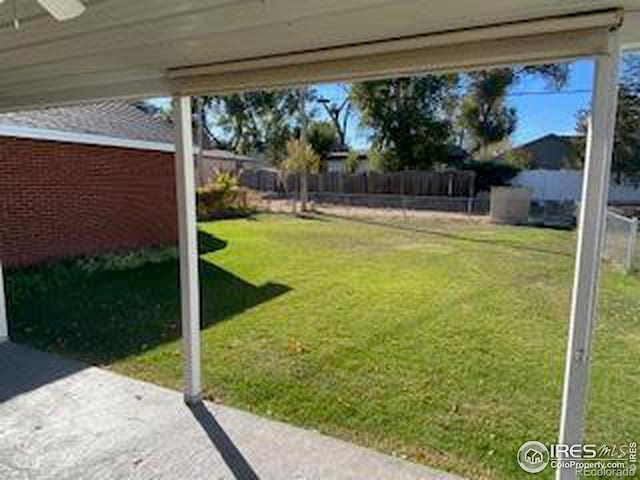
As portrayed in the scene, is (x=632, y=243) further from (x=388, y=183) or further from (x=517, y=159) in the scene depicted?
(x=517, y=159)

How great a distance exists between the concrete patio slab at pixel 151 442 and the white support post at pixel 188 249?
232 millimetres

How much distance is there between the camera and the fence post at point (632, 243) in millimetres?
8711

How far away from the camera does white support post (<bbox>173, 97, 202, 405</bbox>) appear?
3.79 m

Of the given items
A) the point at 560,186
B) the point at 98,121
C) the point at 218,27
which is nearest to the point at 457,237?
the point at 98,121

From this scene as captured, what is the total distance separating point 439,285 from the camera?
7.92 meters

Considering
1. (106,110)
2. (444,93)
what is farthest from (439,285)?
(444,93)

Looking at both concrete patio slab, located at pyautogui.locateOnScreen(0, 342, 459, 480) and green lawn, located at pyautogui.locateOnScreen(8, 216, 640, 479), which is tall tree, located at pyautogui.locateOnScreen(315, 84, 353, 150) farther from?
concrete patio slab, located at pyautogui.locateOnScreen(0, 342, 459, 480)

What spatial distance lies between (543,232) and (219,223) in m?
10.3

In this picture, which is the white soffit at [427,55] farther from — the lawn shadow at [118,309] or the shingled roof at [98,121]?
the shingled roof at [98,121]

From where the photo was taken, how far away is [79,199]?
30.9 ft

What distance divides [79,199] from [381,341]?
6788mm

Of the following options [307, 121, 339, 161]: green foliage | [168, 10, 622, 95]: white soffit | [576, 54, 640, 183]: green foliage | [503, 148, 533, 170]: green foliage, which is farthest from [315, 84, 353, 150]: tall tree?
[168, 10, 622, 95]: white soffit

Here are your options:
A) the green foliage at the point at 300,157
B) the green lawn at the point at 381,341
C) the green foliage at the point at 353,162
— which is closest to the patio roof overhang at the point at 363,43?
the green lawn at the point at 381,341

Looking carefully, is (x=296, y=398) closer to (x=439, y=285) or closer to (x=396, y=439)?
(x=396, y=439)
